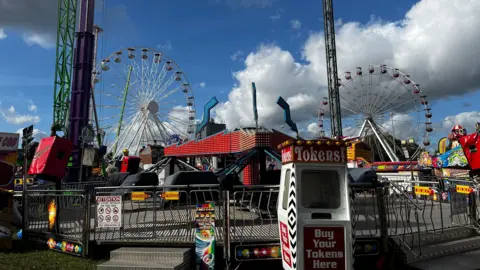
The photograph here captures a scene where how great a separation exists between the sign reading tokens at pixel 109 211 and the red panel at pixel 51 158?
225cm

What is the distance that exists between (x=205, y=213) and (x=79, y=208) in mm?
3083

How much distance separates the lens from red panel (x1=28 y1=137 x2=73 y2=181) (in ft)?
26.7

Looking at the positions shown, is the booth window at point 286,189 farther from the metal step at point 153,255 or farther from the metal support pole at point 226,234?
the metal step at point 153,255

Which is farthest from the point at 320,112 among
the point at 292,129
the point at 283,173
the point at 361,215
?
the point at 283,173

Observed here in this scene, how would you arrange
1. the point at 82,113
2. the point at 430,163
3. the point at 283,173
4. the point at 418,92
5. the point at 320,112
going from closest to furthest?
the point at 283,173 → the point at 82,113 → the point at 430,163 → the point at 418,92 → the point at 320,112

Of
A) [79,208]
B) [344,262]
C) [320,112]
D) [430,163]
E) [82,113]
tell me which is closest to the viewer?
[344,262]

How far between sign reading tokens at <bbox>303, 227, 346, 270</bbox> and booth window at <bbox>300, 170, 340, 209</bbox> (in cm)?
48

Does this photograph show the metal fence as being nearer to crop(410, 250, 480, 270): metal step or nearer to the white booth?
crop(410, 250, 480, 270): metal step

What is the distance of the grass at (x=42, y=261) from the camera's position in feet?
20.9

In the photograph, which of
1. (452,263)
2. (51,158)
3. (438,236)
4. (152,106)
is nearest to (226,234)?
(452,263)

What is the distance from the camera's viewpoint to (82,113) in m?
21.6

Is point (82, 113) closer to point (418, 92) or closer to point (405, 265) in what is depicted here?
point (405, 265)

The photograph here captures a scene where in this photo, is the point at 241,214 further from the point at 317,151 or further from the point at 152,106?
the point at 152,106

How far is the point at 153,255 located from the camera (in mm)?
6043
